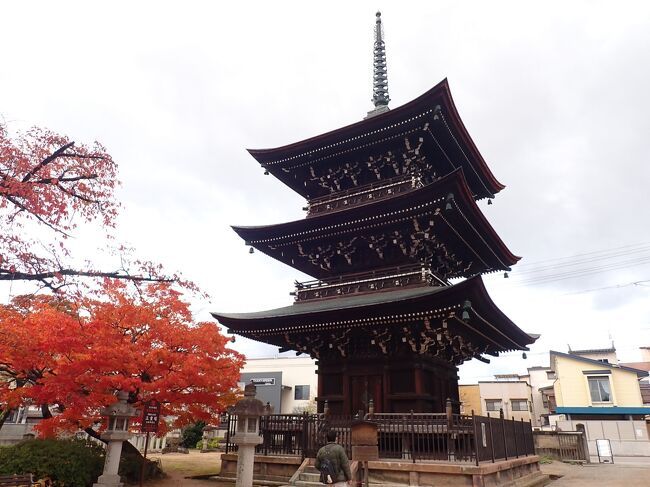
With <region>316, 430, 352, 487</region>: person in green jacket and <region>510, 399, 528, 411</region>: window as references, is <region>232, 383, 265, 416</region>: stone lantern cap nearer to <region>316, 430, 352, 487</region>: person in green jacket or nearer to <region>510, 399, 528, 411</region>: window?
<region>316, 430, 352, 487</region>: person in green jacket

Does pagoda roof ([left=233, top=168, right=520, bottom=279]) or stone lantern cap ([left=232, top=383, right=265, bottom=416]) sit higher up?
pagoda roof ([left=233, top=168, right=520, bottom=279])

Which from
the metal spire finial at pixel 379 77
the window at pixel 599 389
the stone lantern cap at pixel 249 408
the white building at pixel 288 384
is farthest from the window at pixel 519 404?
the stone lantern cap at pixel 249 408

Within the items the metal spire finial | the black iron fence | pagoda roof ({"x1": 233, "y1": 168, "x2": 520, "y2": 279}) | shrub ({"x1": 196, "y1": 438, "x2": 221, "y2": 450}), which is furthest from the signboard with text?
shrub ({"x1": 196, "y1": 438, "x2": 221, "y2": 450})

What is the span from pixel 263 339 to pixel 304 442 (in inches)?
211

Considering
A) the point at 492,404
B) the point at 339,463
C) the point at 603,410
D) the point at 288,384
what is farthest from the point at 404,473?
the point at 492,404

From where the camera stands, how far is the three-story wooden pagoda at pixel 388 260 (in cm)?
1648

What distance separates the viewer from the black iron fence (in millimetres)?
13594

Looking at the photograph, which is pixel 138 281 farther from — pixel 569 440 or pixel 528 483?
pixel 569 440

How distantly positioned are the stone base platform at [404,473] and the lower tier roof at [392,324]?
4.28m

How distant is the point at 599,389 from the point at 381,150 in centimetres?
3726

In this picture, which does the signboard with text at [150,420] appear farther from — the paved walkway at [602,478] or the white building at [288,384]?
the white building at [288,384]

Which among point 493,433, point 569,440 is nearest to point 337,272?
point 493,433

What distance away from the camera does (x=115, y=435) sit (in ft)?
46.2

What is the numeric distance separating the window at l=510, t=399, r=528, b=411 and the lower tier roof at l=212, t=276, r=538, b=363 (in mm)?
38967
